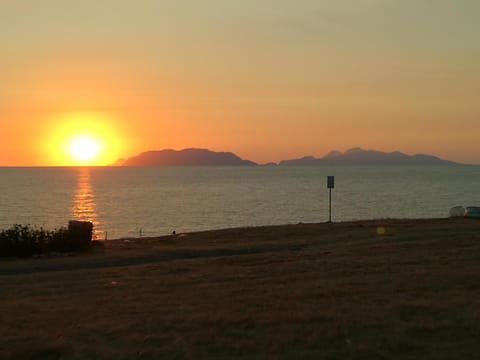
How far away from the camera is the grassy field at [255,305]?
8.38 m

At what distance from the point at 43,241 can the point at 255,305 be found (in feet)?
49.0

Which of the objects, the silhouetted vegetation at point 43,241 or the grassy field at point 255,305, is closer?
the grassy field at point 255,305

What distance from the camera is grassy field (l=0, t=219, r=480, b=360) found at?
8.38 m

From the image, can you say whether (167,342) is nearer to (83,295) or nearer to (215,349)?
(215,349)

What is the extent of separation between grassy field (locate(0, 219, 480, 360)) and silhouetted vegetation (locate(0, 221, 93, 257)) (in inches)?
88.8

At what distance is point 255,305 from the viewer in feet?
36.0

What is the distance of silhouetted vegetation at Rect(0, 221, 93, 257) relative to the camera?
2272 cm

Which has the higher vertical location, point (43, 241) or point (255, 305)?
point (255, 305)

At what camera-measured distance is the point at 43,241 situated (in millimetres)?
23797

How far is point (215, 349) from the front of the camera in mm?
8336

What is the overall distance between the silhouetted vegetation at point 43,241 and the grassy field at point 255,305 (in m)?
2.25

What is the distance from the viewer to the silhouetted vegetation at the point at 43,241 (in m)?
22.7

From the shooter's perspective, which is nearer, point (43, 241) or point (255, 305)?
point (255, 305)

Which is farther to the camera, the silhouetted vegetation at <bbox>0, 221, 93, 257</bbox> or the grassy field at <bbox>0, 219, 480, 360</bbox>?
the silhouetted vegetation at <bbox>0, 221, 93, 257</bbox>
